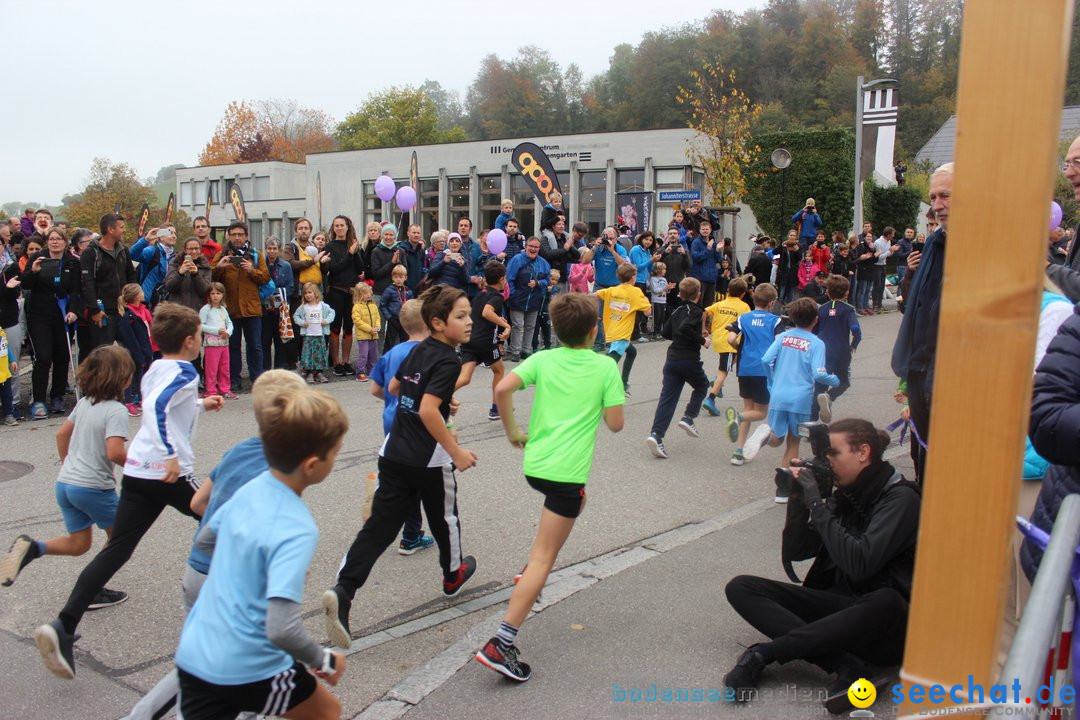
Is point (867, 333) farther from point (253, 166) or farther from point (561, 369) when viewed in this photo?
point (253, 166)

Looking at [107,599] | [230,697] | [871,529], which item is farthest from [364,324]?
[230,697]

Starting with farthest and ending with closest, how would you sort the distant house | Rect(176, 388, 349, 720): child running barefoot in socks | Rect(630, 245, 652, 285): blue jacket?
the distant house → Rect(630, 245, 652, 285): blue jacket → Rect(176, 388, 349, 720): child running barefoot in socks

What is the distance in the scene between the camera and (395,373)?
489cm

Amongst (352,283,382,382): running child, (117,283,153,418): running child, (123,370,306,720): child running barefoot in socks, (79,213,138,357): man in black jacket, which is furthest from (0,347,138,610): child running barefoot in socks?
(352,283,382,382): running child

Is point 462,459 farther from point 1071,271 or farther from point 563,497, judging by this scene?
point 1071,271

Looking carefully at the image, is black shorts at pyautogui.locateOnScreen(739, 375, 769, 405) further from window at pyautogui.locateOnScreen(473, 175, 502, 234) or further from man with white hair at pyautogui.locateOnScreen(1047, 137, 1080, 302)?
window at pyautogui.locateOnScreen(473, 175, 502, 234)

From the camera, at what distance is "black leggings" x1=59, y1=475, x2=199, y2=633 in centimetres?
399

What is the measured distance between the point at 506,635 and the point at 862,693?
4.85 feet

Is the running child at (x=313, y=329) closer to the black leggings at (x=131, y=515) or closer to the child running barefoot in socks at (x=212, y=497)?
the black leggings at (x=131, y=515)

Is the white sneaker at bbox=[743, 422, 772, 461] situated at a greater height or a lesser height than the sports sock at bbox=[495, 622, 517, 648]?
greater

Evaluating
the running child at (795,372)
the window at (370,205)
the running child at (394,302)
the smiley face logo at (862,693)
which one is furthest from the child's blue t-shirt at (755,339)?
the window at (370,205)

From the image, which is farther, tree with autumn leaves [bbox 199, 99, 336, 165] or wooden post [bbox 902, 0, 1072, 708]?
tree with autumn leaves [bbox 199, 99, 336, 165]

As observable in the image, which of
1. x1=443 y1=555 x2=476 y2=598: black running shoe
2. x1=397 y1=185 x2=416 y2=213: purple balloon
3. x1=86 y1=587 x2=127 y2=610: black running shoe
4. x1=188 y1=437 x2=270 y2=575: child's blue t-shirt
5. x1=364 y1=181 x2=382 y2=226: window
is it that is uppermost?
x1=364 y1=181 x2=382 y2=226: window

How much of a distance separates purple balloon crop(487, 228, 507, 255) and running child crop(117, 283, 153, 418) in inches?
229
